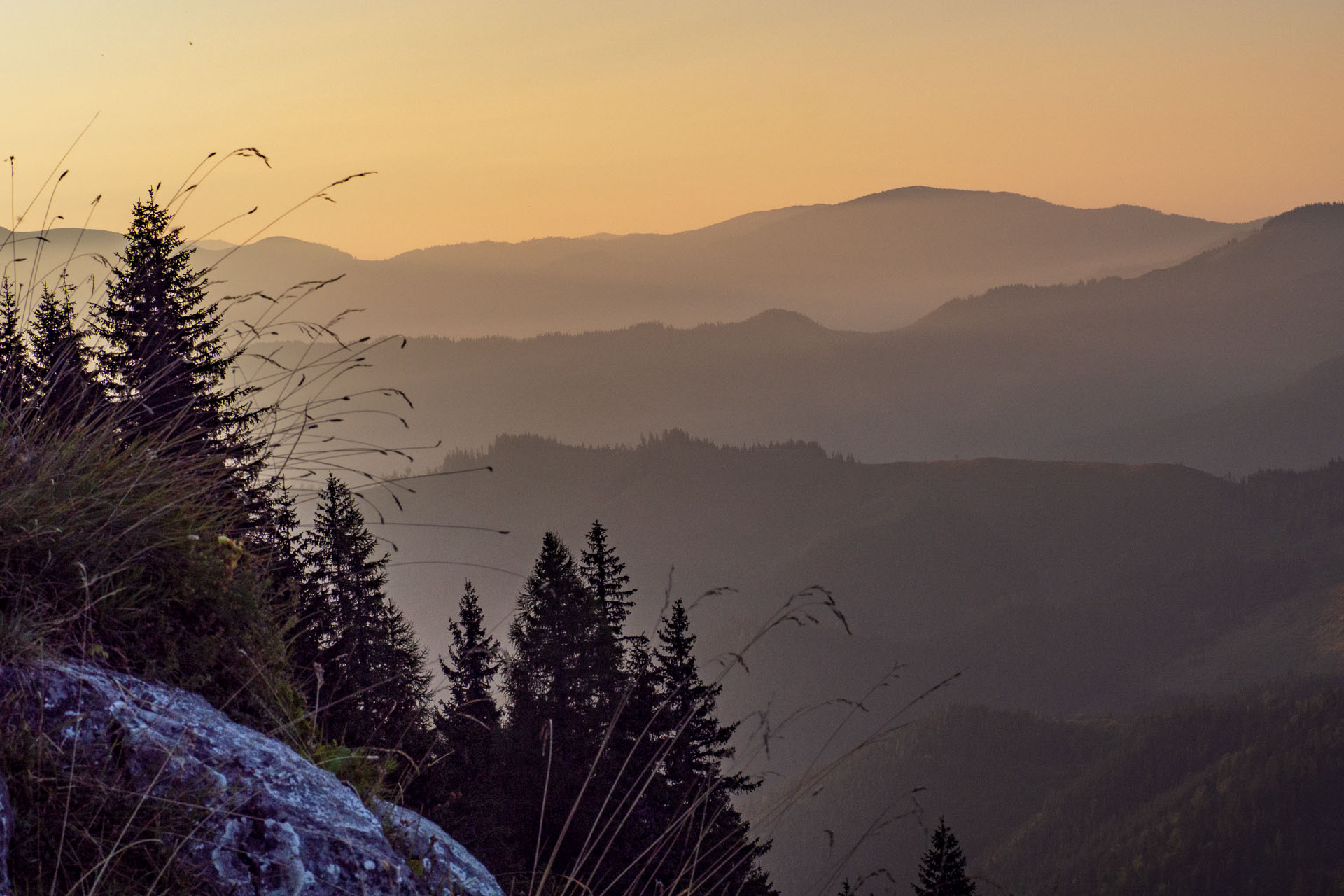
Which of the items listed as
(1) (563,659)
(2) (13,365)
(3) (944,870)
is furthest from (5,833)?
(3) (944,870)

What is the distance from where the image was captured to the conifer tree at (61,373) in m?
3.55

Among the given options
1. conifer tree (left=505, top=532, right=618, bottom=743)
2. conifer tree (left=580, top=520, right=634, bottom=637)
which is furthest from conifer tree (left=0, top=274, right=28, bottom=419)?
conifer tree (left=580, top=520, right=634, bottom=637)

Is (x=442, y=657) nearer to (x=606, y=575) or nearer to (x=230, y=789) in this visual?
(x=606, y=575)

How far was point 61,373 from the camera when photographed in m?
3.77

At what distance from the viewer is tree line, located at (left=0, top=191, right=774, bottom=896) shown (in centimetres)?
394

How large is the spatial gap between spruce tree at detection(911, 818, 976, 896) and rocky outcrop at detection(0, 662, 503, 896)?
17.5 m

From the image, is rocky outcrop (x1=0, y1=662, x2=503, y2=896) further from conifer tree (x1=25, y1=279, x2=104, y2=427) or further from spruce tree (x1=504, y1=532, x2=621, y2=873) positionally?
spruce tree (x1=504, y1=532, x2=621, y2=873)

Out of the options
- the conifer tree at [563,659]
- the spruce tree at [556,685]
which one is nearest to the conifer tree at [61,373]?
the spruce tree at [556,685]

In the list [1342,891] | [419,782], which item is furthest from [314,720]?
[1342,891]

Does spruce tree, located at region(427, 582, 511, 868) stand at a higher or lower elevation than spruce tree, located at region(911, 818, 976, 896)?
higher

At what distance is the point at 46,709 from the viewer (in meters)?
2.21

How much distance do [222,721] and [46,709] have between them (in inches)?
17.7

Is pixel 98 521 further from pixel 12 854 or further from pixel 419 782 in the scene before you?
pixel 419 782

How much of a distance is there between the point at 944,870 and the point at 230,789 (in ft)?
66.3
